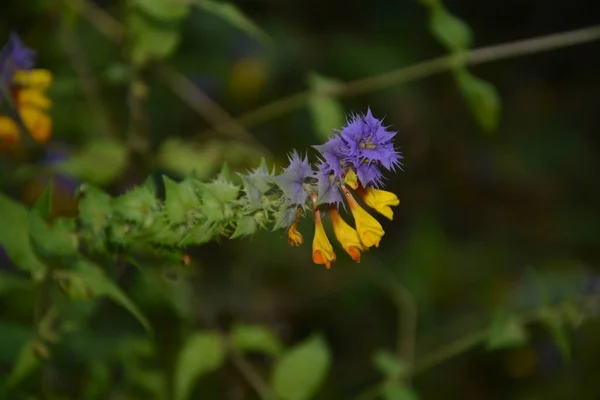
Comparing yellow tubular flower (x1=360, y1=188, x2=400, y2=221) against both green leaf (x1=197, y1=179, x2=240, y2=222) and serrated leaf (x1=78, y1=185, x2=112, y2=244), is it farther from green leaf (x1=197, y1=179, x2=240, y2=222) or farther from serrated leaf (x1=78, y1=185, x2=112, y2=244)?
serrated leaf (x1=78, y1=185, x2=112, y2=244)

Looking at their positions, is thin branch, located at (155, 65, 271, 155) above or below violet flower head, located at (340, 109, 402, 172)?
above

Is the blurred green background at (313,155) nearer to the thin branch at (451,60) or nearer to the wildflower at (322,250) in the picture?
the thin branch at (451,60)

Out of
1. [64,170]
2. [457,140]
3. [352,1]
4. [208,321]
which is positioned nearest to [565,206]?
[457,140]

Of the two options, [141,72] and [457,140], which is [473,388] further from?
[141,72]

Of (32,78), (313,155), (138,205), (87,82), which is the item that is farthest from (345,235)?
(313,155)

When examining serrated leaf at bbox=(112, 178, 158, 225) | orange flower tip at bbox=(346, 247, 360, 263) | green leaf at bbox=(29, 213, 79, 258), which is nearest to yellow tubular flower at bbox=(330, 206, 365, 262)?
orange flower tip at bbox=(346, 247, 360, 263)

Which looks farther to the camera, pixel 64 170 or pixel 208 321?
pixel 208 321
